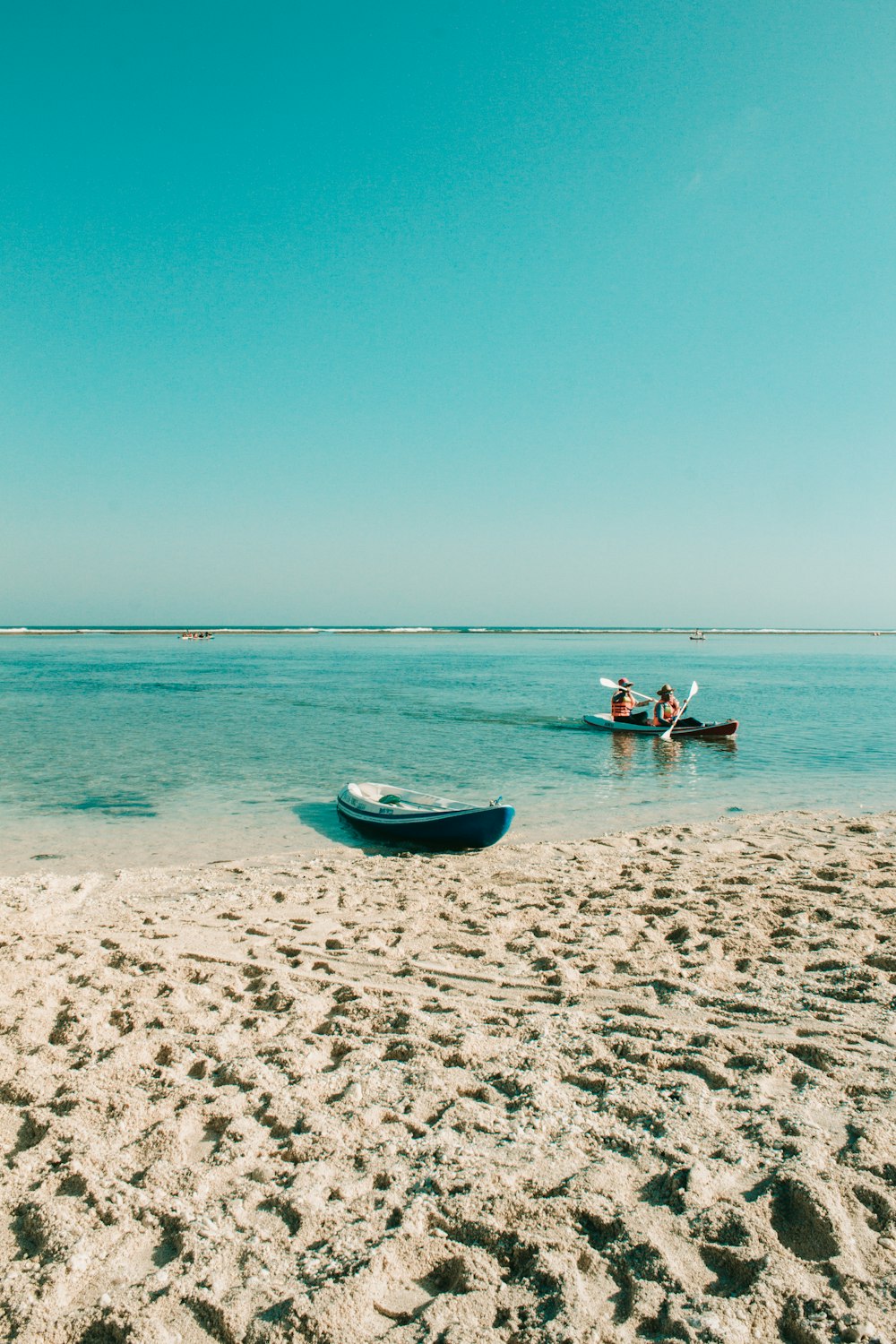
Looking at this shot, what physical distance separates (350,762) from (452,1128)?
1633cm

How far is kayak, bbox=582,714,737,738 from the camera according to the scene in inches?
958

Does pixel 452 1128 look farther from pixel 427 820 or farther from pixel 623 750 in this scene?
pixel 623 750

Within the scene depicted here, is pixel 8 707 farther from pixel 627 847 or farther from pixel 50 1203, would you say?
pixel 50 1203

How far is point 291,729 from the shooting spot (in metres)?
27.3

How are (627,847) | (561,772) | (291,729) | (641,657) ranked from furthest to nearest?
1. (641,657)
2. (291,729)
3. (561,772)
4. (627,847)

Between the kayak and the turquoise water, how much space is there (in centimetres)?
66

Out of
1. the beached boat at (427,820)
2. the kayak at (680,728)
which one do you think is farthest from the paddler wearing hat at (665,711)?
the beached boat at (427,820)

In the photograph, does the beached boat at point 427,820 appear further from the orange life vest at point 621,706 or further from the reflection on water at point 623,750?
the orange life vest at point 621,706

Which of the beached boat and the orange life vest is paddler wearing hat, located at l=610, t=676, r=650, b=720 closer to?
the orange life vest

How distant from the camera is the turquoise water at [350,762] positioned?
44.1 ft

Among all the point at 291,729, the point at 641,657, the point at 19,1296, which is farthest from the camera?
the point at 641,657

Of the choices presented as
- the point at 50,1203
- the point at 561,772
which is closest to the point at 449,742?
the point at 561,772

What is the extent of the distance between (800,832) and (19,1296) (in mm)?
11487

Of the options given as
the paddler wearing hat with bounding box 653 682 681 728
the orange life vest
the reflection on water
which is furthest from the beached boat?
the orange life vest
